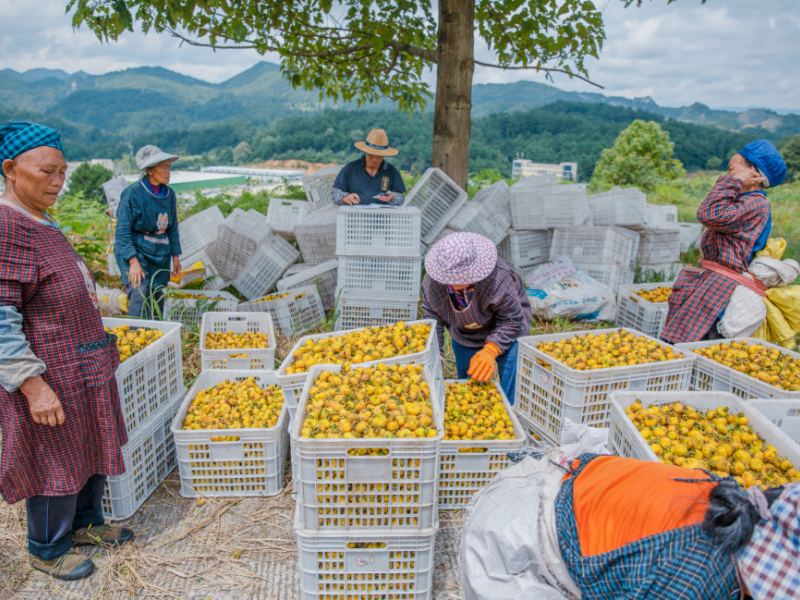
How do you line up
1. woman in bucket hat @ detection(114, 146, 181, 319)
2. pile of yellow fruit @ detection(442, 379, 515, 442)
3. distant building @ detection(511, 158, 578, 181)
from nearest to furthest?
pile of yellow fruit @ detection(442, 379, 515, 442) < woman in bucket hat @ detection(114, 146, 181, 319) < distant building @ detection(511, 158, 578, 181)

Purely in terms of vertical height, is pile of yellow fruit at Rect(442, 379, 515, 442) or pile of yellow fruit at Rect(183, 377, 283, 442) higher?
pile of yellow fruit at Rect(442, 379, 515, 442)

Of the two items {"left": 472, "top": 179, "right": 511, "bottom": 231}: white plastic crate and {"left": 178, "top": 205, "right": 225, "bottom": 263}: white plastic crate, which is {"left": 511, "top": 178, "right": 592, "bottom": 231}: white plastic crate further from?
{"left": 178, "top": 205, "right": 225, "bottom": 263}: white plastic crate

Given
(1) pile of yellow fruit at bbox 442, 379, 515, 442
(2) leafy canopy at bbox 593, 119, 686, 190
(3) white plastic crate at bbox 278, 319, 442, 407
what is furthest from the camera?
(2) leafy canopy at bbox 593, 119, 686, 190

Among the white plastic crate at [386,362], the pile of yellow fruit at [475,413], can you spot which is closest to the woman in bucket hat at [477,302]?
the pile of yellow fruit at [475,413]

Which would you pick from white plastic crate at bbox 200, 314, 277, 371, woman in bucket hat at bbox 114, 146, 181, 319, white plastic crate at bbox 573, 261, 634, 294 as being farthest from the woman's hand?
white plastic crate at bbox 573, 261, 634, 294

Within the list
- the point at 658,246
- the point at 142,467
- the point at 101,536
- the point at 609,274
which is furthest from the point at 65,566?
the point at 658,246

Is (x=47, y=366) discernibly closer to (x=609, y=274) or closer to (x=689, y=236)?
(x=609, y=274)

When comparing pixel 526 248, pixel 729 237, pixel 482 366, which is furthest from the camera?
pixel 526 248

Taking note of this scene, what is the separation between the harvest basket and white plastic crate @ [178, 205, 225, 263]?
220 centimetres

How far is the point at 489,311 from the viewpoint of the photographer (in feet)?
11.8

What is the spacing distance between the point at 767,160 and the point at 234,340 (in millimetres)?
4496

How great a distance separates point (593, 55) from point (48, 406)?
7412mm

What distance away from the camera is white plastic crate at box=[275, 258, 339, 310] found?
228 inches

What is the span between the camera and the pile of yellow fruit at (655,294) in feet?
18.2
